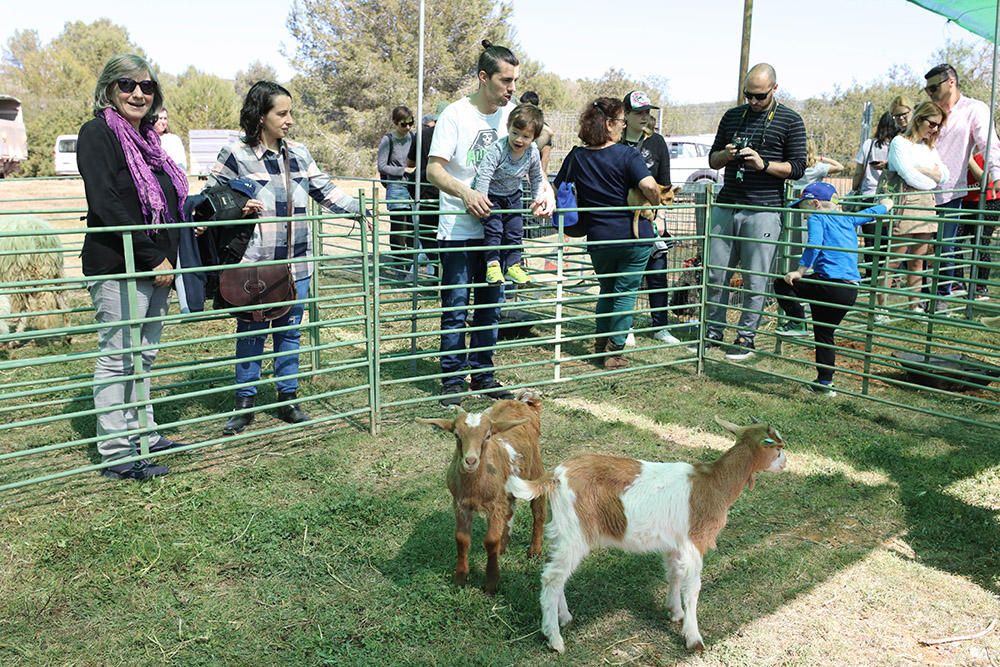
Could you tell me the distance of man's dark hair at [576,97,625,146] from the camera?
6367mm

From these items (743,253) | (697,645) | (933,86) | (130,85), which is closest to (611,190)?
(743,253)

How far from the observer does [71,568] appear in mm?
3650

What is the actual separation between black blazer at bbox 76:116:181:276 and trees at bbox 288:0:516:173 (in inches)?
1206

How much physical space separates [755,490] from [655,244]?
2.96 m

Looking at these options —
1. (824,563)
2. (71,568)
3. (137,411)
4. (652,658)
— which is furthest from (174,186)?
(824,563)

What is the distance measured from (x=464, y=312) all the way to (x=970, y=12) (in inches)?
272

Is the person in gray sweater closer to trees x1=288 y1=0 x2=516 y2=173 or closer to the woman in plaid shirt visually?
the woman in plaid shirt

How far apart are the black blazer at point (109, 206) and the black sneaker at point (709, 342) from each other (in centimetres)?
419

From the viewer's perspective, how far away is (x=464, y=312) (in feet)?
19.1

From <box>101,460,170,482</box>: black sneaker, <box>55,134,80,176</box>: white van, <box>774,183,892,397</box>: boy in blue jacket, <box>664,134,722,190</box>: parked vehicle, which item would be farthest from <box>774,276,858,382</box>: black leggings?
<box>55,134,80,176</box>: white van

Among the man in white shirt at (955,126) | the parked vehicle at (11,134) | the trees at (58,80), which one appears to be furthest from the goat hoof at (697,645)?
the trees at (58,80)

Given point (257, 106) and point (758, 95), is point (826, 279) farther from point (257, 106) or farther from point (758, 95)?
point (257, 106)

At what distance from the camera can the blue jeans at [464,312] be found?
223 inches

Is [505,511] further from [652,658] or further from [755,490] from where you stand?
[755,490]
